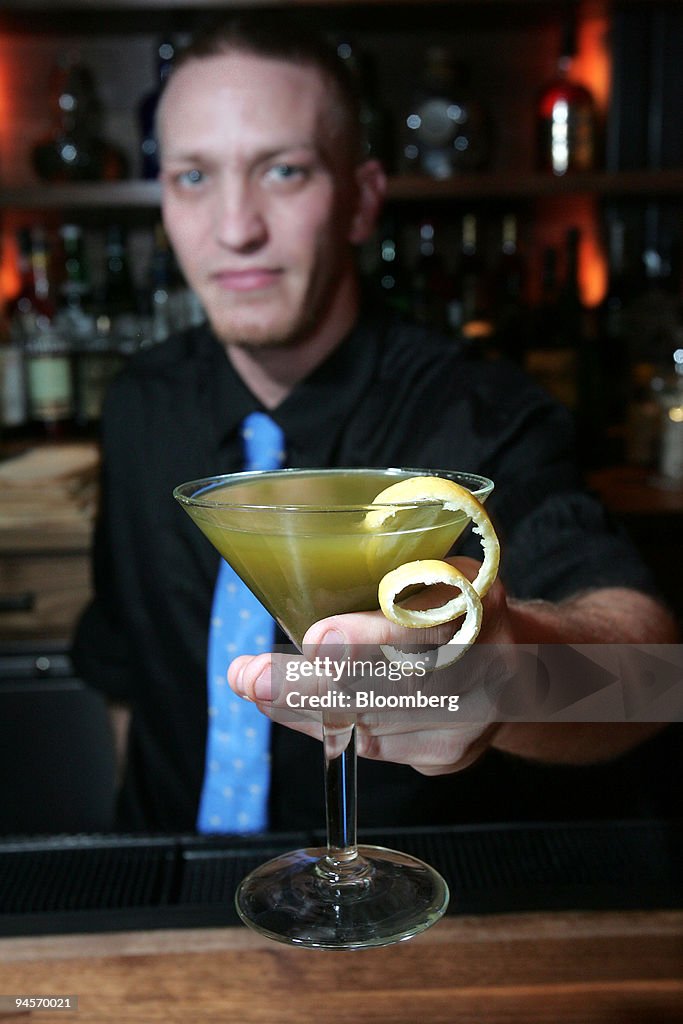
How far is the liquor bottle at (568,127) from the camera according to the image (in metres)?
2.04

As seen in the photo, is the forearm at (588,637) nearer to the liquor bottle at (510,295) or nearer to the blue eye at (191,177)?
the blue eye at (191,177)

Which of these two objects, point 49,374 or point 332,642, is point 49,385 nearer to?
point 49,374

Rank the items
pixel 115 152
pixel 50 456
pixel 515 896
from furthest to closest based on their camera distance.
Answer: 1. pixel 115 152
2. pixel 50 456
3. pixel 515 896

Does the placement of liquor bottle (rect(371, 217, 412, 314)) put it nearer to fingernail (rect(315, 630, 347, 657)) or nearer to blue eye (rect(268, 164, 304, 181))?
blue eye (rect(268, 164, 304, 181))

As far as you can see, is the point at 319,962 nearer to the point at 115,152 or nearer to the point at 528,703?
the point at 528,703

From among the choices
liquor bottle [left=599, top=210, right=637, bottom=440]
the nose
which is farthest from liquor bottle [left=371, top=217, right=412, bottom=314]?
the nose

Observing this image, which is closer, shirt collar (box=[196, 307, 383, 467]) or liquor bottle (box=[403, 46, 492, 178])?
shirt collar (box=[196, 307, 383, 467])

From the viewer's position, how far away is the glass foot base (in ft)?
1.87

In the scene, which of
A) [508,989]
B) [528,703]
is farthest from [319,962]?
[528,703]

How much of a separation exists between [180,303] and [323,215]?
91cm

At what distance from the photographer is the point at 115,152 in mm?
2133

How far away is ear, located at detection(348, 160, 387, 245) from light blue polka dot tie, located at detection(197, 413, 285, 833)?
0.55m

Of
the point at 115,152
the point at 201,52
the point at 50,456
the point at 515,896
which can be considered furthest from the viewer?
the point at 115,152

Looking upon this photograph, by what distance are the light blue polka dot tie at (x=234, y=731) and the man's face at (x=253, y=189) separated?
36cm
